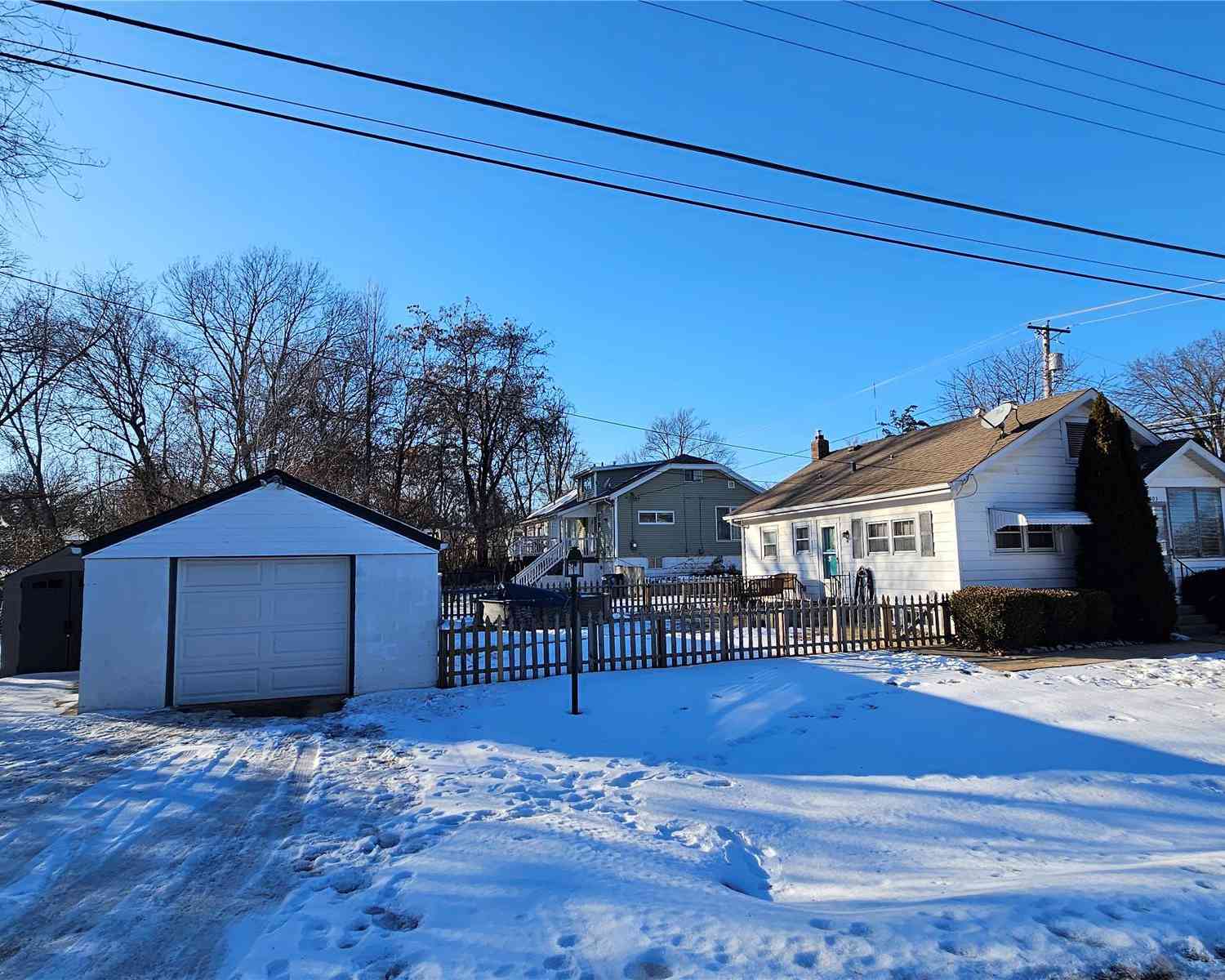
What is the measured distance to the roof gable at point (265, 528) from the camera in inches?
393

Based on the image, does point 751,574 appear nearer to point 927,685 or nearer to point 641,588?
point 641,588

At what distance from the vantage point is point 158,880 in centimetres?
444

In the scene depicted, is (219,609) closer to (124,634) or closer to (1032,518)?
(124,634)

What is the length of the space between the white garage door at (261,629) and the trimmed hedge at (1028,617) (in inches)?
458

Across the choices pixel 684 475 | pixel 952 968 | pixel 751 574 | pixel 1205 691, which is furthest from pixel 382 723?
pixel 684 475

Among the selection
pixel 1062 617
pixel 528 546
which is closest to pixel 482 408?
pixel 528 546

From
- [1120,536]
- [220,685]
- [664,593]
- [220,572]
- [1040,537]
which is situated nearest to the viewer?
[220,685]

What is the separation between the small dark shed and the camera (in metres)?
13.2

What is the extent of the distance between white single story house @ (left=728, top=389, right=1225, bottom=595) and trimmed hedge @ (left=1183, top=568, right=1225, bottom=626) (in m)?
0.48

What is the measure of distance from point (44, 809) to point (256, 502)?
209 inches

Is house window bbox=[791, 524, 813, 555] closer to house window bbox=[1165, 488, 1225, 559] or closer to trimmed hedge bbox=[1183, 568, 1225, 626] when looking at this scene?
house window bbox=[1165, 488, 1225, 559]

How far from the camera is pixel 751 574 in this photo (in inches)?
1019

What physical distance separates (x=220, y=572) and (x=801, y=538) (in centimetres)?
1739

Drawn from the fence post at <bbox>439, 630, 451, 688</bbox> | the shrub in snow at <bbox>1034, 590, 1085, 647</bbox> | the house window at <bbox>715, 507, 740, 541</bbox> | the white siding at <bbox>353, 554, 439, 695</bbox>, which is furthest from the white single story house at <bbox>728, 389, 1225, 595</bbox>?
the house window at <bbox>715, 507, 740, 541</bbox>
